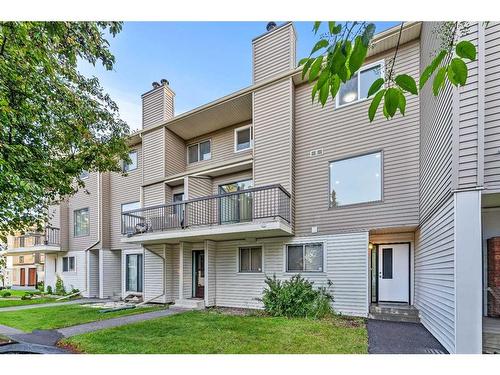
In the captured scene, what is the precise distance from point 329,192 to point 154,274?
559 cm

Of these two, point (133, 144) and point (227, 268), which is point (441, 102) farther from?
point (133, 144)

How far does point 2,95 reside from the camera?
3426 mm

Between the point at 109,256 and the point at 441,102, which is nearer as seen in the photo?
the point at 441,102

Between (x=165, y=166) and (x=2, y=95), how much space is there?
17.5ft

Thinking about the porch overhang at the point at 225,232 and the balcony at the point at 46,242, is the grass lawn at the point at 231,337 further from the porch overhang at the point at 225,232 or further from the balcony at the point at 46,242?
Result: the balcony at the point at 46,242

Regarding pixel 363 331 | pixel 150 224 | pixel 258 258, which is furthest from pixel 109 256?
pixel 363 331

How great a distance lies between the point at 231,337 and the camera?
4348 mm

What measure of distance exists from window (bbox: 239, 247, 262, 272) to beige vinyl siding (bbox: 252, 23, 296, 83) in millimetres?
4227

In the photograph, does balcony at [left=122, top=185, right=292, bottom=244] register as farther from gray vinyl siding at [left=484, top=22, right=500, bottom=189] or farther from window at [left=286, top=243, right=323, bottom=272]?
gray vinyl siding at [left=484, top=22, right=500, bottom=189]

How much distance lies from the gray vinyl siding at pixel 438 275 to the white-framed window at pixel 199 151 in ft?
19.5

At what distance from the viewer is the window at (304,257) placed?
20.9 feet

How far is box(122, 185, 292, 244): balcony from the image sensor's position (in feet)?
20.8

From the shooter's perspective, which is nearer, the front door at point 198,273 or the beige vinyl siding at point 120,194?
the front door at point 198,273

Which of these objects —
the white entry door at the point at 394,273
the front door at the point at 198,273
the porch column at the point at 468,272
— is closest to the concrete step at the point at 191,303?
the front door at the point at 198,273
